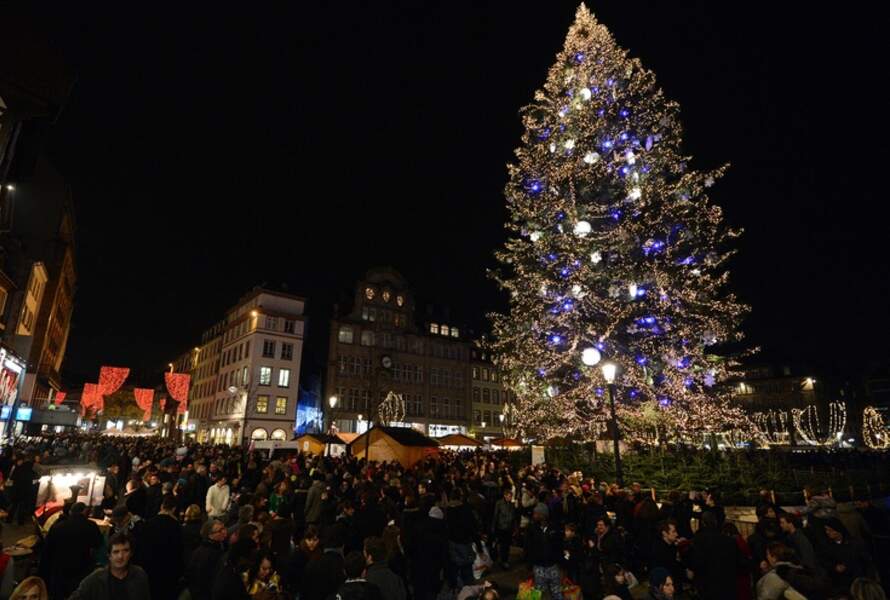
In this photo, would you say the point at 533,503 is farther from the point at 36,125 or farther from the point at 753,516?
the point at 36,125

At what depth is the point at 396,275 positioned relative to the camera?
204 feet

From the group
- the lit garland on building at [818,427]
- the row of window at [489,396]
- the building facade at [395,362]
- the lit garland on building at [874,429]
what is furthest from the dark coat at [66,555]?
the row of window at [489,396]

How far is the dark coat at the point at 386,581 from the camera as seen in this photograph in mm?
5637

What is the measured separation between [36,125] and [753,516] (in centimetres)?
3284

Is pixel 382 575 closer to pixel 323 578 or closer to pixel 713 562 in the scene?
pixel 323 578

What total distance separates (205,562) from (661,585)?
595 cm

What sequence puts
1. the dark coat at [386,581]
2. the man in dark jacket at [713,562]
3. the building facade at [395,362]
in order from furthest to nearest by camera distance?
the building facade at [395,362] → the man in dark jacket at [713,562] → the dark coat at [386,581]

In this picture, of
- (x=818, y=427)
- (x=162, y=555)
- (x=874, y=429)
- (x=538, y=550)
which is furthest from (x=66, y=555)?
(x=818, y=427)

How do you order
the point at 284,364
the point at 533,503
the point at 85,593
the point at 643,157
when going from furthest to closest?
the point at 284,364 < the point at 643,157 < the point at 533,503 < the point at 85,593

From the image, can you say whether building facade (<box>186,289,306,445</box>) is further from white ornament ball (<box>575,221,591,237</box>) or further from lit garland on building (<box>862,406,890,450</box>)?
lit garland on building (<box>862,406,890,450</box>)

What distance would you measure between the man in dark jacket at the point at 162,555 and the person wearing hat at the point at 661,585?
6.40 meters

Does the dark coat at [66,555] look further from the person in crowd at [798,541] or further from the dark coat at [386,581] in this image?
the person in crowd at [798,541]

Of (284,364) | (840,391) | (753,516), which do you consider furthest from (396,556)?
(840,391)

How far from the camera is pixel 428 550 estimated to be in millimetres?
7902
